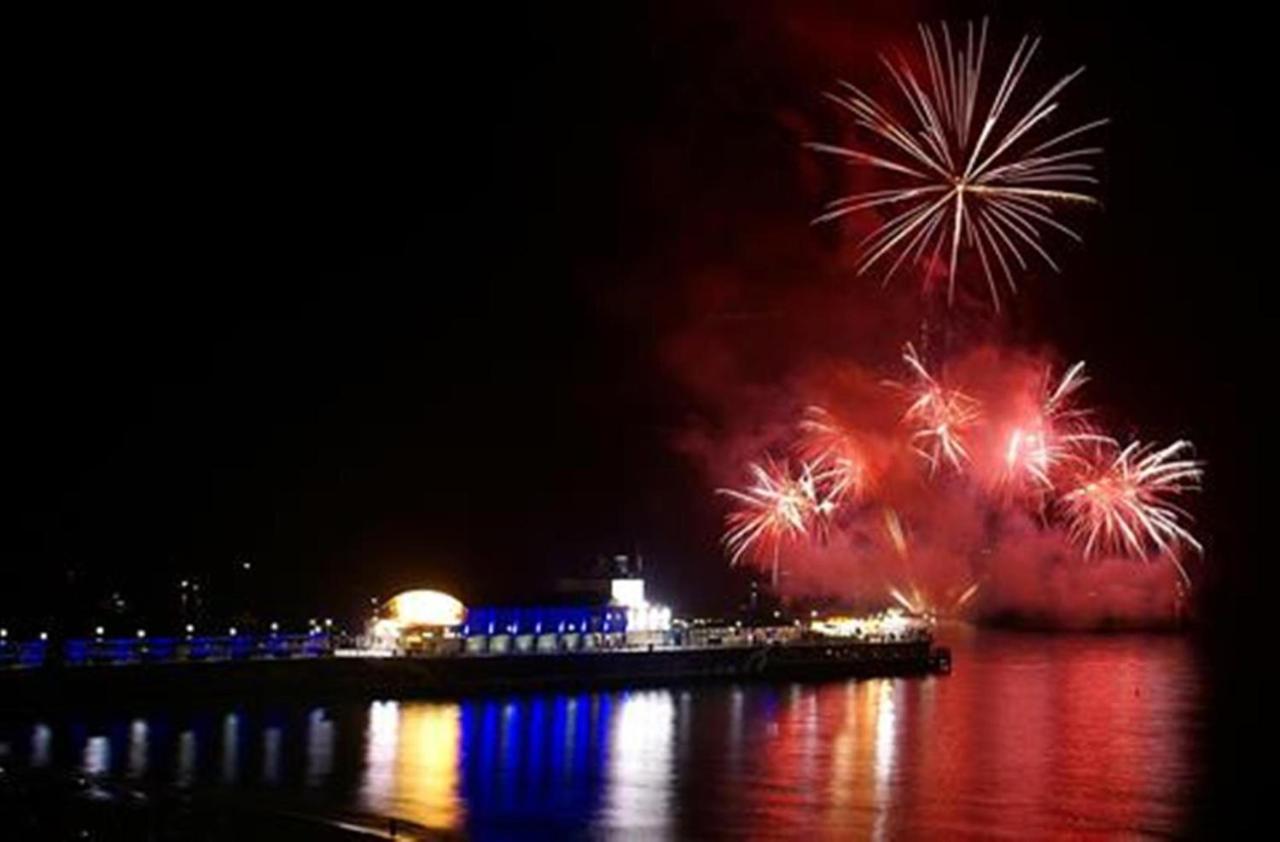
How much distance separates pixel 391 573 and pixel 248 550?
4.71m

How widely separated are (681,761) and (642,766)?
45.1 inches

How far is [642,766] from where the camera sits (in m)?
32.9

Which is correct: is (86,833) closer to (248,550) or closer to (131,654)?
(131,654)

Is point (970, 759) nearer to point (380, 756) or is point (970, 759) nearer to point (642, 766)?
point (642, 766)

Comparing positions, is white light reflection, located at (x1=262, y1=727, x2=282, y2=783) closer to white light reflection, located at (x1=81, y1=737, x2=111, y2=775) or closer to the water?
the water

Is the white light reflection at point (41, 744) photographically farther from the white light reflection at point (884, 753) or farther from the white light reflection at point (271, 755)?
the white light reflection at point (884, 753)

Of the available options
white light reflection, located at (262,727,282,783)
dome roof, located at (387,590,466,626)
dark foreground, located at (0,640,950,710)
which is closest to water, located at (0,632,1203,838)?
white light reflection, located at (262,727,282,783)

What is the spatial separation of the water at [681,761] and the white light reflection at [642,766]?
0.25ft

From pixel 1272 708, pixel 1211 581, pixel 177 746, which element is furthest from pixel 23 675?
pixel 1211 581

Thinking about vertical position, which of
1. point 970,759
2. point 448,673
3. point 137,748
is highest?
point 448,673

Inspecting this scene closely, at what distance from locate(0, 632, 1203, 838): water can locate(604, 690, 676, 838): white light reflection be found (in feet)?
0.25

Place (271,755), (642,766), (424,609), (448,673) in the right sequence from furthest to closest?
(424,609)
(448,673)
(642,766)
(271,755)

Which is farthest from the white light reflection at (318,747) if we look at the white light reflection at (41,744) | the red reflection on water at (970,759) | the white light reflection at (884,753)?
the white light reflection at (884,753)

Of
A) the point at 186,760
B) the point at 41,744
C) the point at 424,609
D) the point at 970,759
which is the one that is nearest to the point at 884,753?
the point at 970,759
